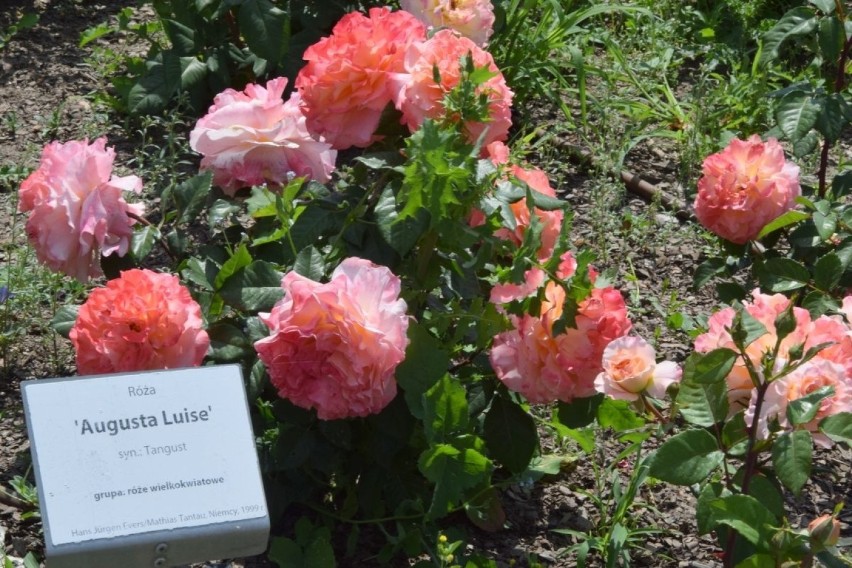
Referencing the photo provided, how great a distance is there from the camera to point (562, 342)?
2.01 meters

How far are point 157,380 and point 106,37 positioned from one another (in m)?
2.68

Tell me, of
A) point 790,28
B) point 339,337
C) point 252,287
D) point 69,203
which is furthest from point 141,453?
point 790,28

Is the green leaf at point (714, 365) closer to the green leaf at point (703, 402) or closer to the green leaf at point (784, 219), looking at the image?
the green leaf at point (703, 402)

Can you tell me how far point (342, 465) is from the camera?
2.24m

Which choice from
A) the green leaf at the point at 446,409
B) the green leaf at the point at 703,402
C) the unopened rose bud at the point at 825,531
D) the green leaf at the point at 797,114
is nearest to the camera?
the unopened rose bud at the point at 825,531

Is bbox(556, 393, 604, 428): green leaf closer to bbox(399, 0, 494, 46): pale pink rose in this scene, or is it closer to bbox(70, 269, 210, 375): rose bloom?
bbox(70, 269, 210, 375): rose bloom

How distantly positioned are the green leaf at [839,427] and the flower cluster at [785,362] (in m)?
0.05

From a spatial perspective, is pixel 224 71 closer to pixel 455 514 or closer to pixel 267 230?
pixel 267 230

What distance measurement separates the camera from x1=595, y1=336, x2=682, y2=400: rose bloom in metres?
1.96

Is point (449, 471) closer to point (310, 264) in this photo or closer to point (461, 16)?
point (310, 264)

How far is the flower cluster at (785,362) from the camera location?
74.3 inches

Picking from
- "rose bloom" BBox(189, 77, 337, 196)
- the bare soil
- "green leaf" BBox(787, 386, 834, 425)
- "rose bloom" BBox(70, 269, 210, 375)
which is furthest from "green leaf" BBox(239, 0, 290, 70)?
"green leaf" BBox(787, 386, 834, 425)

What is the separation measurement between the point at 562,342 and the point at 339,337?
1.24 ft

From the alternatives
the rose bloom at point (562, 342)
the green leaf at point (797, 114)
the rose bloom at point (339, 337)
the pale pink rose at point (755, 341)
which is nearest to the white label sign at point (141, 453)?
the rose bloom at point (339, 337)
